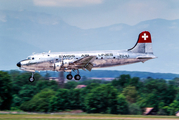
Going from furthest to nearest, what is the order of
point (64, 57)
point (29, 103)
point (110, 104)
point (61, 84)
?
point (61, 84) → point (29, 103) → point (110, 104) → point (64, 57)

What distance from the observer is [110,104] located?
283ft

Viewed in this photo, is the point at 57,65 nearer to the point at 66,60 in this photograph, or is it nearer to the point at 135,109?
the point at 66,60

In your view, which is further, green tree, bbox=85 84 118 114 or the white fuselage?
green tree, bbox=85 84 118 114

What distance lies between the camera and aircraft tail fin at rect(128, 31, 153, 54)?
45.8m

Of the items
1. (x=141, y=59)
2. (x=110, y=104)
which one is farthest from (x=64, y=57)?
(x=110, y=104)

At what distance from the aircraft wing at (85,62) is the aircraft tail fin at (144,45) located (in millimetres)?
7398

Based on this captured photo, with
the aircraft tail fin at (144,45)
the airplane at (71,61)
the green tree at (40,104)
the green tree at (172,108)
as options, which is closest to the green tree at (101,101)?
the green tree at (40,104)

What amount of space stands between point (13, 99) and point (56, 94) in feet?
61.3

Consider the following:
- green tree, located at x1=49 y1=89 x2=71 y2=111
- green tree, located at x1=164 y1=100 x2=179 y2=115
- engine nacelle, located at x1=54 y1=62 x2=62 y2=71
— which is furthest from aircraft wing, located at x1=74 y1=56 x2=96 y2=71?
green tree, located at x1=164 y1=100 x2=179 y2=115

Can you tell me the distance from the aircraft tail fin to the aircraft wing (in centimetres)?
740

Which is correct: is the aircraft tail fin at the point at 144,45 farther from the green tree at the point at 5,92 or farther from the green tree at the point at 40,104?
the green tree at the point at 5,92

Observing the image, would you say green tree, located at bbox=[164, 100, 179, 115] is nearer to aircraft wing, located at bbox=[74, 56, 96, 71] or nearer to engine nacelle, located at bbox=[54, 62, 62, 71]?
aircraft wing, located at bbox=[74, 56, 96, 71]

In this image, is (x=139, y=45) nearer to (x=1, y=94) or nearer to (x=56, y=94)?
(x=56, y=94)

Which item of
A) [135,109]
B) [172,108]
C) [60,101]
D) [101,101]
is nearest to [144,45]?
[101,101]
